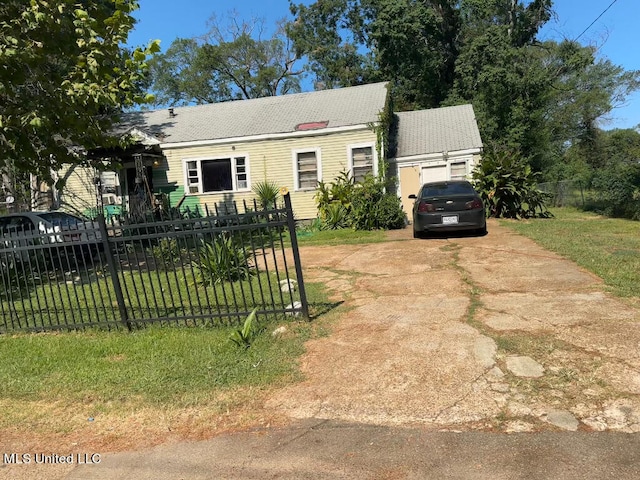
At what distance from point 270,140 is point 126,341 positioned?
13258 millimetres

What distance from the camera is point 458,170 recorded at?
1734cm

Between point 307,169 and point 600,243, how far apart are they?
1063cm

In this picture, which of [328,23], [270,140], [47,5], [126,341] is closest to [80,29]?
[47,5]

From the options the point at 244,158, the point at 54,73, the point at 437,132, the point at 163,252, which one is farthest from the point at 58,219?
the point at 437,132

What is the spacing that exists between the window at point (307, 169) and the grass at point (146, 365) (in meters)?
12.5

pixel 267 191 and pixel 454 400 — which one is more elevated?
pixel 267 191

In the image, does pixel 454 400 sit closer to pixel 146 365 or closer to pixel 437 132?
pixel 146 365

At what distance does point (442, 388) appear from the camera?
3.51 metres

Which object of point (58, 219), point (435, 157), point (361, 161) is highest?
point (361, 161)

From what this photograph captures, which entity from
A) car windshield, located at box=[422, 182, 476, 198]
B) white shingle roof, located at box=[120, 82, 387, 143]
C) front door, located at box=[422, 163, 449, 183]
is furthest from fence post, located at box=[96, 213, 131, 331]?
front door, located at box=[422, 163, 449, 183]

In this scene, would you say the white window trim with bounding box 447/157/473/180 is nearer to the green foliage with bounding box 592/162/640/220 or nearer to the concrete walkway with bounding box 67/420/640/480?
the green foliage with bounding box 592/162/640/220

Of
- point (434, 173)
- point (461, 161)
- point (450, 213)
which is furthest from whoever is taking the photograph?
point (434, 173)

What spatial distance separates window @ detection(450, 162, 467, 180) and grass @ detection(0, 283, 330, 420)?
1362 cm

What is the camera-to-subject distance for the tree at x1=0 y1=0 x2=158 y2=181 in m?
6.14
